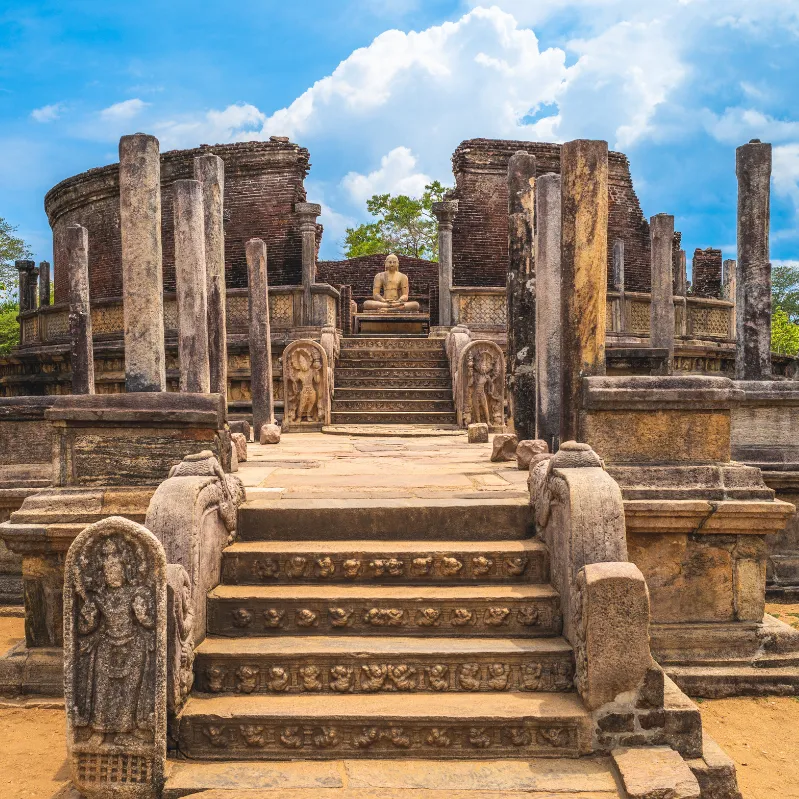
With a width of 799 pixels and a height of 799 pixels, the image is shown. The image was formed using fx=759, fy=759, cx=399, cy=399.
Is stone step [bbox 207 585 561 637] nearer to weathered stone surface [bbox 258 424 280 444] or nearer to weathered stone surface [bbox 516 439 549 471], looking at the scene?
weathered stone surface [bbox 516 439 549 471]

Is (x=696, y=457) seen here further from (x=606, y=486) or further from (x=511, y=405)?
(x=511, y=405)

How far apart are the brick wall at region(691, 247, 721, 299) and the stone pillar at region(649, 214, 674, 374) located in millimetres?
11138

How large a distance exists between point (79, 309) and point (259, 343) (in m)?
2.86

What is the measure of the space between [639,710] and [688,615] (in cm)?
143

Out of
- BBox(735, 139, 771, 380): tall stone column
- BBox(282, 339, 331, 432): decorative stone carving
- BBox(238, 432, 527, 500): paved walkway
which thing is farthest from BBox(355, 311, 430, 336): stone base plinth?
BBox(735, 139, 771, 380): tall stone column

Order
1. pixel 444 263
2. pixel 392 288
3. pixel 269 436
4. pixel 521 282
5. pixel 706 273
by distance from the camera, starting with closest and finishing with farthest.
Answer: pixel 521 282 → pixel 269 436 → pixel 444 263 → pixel 392 288 → pixel 706 273

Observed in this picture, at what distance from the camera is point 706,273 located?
23344 millimetres

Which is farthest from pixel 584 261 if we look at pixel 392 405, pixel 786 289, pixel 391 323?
pixel 786 289

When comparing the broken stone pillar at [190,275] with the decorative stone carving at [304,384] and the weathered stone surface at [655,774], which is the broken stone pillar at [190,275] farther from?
the weathered stone surface at [655,774]

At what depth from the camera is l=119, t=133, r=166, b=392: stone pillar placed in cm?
533

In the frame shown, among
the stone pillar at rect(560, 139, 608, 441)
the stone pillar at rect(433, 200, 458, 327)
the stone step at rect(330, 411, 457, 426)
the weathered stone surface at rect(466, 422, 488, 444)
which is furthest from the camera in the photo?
the stone pillar at rect(433, 200, 458, 327)

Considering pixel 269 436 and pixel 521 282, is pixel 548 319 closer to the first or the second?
pixel 521 282

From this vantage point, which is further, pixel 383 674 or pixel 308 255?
pixel 308 255

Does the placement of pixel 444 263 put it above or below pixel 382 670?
above
